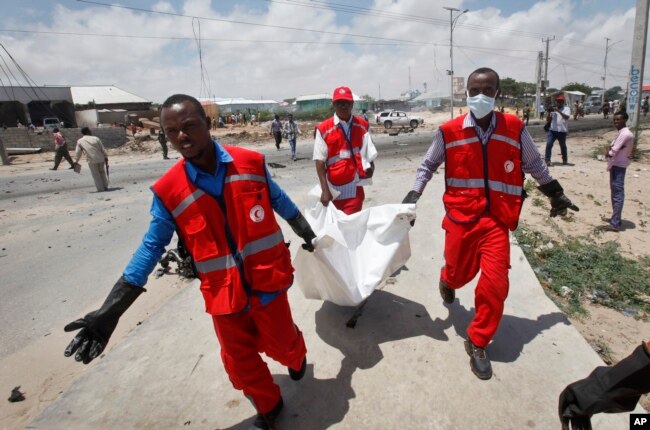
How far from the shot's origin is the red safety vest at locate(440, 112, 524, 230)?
2.59 metres

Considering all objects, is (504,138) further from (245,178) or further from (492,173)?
(245,178)

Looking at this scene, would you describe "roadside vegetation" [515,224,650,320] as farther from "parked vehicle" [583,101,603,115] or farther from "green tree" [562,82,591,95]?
"green tree" [562,82,591,95]

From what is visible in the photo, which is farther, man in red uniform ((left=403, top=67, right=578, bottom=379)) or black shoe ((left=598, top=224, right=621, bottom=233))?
black shoe ((left=598, top=224, right=621, bottom=233))

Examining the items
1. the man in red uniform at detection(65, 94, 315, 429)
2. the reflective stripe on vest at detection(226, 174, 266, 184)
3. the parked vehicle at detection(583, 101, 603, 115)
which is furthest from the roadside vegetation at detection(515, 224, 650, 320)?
the parked vehicle at detection(583, 101, 603, 115)

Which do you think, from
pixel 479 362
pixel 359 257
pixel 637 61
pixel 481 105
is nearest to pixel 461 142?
pixel 481 105

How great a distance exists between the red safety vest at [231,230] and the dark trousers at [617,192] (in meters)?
5.68

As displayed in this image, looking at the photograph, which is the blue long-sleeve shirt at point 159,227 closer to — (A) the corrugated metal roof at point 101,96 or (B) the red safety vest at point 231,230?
(B) the red safety vest at point 231,230

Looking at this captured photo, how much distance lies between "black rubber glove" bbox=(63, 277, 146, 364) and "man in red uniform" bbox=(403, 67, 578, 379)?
6.64 ft

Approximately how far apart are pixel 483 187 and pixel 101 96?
158 feet

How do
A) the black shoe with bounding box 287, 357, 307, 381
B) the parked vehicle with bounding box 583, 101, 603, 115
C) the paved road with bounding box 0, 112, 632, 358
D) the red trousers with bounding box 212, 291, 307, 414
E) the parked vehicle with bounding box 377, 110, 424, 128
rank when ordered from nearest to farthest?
the red trousers with bounding box 212, 291, 307, 414 → the black shoe with bounding box 287, 357, 307, 381 → the paved road with bounding box 0, 112, 632, 358 → the parked vehicle with bounding box 377, 110, 424, 128 → the parked vehicle with bounding box 583, 101, 603, 115

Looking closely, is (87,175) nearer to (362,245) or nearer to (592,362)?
(362,245)

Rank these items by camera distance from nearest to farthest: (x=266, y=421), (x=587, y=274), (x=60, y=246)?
(x=266, y=421)
(x=587, y=274)
(x=60, y=246)

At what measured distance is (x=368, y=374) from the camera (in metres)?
2.46

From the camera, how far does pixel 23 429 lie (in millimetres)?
2266
